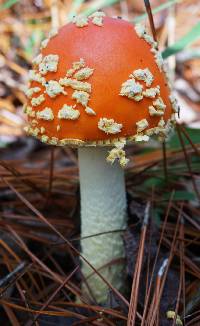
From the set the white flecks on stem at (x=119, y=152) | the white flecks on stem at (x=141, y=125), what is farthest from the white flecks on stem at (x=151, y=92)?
the white flecks on stem at (x=119, y=152)

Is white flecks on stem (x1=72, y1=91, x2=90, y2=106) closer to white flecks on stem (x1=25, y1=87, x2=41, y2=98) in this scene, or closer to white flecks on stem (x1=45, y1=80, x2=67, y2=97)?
white flecks on stem (x1=45, y1=80, x2=67, y2=97)

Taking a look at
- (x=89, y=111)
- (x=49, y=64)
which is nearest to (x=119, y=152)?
(x=89, y=111)

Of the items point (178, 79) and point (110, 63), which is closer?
point (110, 63)

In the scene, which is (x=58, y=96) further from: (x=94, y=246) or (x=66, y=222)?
(x=66, y=222)

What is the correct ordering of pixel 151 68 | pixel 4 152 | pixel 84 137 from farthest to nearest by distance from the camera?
pixel 4 152
pixel 151 68
pixel 84 137

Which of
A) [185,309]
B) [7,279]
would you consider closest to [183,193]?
[185,309]

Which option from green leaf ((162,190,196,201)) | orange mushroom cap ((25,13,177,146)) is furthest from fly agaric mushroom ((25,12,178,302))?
green leaf ((162,190,196,201))

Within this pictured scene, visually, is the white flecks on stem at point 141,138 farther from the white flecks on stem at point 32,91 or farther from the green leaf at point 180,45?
the green leaf at point 180,45
